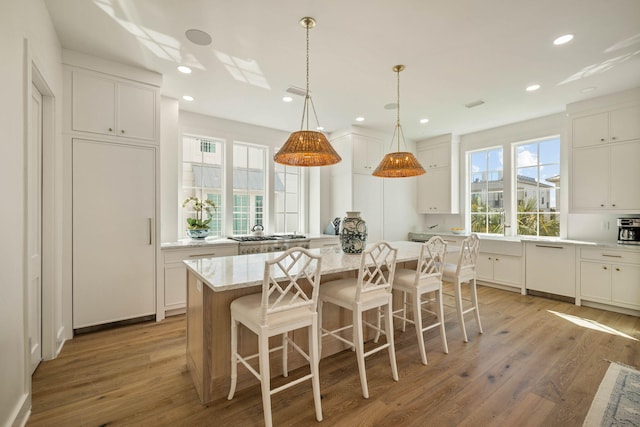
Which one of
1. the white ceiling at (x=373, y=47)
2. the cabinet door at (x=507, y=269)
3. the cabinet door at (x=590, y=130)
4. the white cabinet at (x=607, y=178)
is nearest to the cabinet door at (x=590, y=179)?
the white cabinet at (x=607, y=178)

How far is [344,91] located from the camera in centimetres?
367

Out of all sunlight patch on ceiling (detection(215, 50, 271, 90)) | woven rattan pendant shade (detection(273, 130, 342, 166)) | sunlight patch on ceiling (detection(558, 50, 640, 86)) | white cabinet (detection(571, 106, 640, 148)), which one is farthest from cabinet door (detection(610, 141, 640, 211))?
sunlight patch on ceiling (detection(215, 50, 271, 90))

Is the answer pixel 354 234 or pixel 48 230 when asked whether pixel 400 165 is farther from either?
pixel 48 230

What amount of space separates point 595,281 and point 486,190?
86.1 inches

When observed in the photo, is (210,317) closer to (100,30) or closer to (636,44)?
(100,30)

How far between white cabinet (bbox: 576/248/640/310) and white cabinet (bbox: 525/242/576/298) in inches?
4.6

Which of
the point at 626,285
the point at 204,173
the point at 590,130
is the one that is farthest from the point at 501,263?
the point at 204,173

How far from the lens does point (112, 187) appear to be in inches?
119

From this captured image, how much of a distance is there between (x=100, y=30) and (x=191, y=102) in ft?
5.02

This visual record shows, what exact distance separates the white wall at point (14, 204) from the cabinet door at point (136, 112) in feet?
3.69

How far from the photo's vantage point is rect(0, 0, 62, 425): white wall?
1531 millimetres

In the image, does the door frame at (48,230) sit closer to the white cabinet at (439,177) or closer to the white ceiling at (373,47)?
the white ceiling at (373,47)

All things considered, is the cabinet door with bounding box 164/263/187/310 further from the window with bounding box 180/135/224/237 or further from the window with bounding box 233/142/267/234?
the window with bounding box 233/142/267/234

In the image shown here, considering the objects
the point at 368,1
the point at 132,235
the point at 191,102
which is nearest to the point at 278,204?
the point at 191,102
